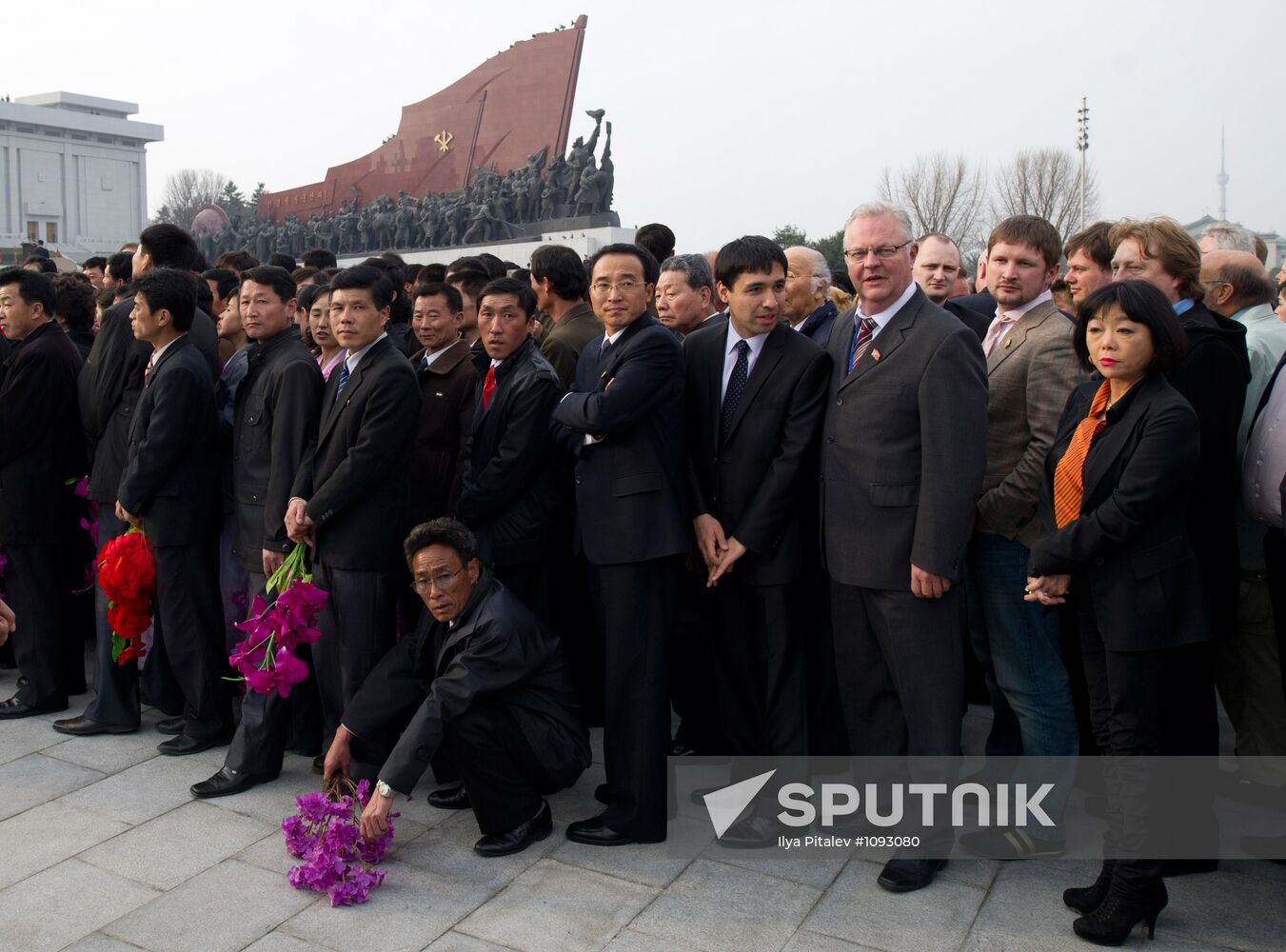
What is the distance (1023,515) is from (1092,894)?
3.44 ft

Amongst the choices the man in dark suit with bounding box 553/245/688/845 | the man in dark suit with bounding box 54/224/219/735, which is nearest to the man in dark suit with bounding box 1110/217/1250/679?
the man in dark suit with bounding box 553/245/688/845

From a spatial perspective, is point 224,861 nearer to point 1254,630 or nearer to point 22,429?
point 22,429

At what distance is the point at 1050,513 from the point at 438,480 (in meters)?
2.30

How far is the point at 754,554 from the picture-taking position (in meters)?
3.29

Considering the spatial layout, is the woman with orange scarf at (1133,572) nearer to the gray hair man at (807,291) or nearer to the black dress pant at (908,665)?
the black dress pant at (908,665)

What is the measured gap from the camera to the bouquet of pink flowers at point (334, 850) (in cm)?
297

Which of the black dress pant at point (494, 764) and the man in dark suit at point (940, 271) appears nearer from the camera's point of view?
the black dress pant at point (494, 764)

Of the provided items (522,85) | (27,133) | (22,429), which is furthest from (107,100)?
(22,429)

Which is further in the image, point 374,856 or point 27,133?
point 27,133

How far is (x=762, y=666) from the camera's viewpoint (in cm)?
340

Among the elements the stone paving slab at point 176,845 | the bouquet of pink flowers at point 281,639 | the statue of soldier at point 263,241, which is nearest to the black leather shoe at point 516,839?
the stone paving slab at point 176,845

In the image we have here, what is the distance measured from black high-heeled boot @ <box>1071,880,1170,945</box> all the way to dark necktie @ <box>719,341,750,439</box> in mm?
1635

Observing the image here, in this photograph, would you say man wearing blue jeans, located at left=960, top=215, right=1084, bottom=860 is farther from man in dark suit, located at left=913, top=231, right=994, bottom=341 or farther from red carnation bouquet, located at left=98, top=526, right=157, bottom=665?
red carnation bouquet, located at left=98, top=526, right=157, bottom=665

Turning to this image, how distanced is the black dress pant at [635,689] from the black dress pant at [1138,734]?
48.6 inches
